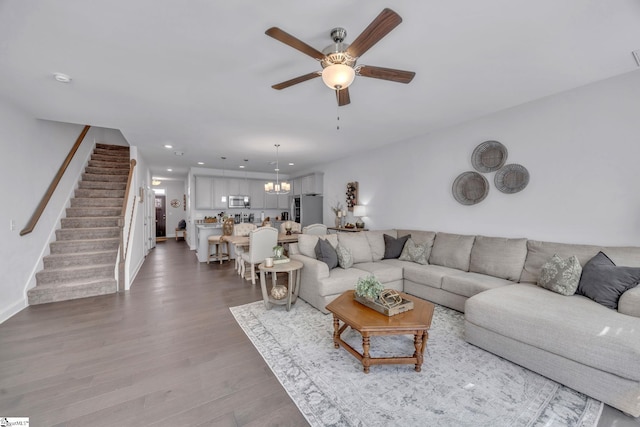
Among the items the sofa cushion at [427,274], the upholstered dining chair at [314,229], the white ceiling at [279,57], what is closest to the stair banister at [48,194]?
the white ceiling at [279,57]

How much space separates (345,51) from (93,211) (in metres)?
5.87

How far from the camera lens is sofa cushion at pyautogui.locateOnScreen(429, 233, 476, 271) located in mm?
3623

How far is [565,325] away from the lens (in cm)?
192

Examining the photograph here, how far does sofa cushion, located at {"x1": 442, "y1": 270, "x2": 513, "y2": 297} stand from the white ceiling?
2263 millimetres

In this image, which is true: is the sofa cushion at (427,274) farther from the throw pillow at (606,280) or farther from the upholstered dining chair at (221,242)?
the upholstered dining chair at (221,242)

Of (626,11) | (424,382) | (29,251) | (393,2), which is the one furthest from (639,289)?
(29,251)

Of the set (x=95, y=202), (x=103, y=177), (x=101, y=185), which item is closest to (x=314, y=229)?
(x=95, y=202)

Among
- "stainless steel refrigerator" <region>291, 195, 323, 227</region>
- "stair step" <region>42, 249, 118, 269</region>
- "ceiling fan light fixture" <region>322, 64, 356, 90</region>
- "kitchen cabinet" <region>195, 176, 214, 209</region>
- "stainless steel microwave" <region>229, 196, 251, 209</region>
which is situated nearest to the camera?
"ceiling fan light fixture" <region>322, 64, 356, 90</region>

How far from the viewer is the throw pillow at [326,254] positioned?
142 inches

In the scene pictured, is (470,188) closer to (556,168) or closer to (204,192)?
(556,168)

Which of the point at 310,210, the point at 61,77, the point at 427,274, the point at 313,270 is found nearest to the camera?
the point at 61,77

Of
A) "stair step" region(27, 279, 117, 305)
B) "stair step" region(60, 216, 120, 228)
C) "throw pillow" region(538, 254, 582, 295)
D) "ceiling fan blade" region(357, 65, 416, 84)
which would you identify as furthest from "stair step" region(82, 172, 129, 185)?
"throw pillow" region(538, 254, 582, 295)

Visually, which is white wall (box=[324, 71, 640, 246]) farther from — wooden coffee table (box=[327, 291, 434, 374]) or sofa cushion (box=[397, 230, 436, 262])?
wooden coffee table (box=[327, 291, 434, 374])

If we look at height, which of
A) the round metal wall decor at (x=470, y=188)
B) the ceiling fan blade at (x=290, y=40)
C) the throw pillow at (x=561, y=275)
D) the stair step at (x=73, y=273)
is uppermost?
the ceiling fan blade at (x=290, y=40)
